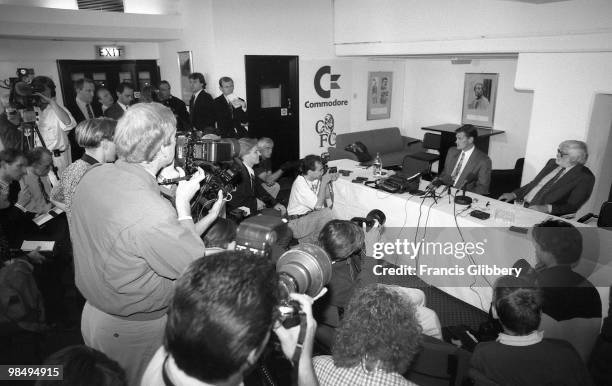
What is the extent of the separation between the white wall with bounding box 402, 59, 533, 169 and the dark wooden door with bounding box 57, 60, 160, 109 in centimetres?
512

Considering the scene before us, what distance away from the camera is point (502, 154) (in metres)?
7.34

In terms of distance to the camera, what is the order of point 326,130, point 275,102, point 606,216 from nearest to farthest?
point 606,216 < point 275,102 < point 326,130

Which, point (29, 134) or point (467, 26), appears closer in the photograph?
point (29, 134)

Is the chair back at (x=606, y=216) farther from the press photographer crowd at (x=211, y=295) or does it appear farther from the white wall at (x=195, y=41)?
the white wall at (x=195, y=41)

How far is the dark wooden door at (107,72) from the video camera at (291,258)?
19.2 ft

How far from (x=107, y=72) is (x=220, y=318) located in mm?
7441

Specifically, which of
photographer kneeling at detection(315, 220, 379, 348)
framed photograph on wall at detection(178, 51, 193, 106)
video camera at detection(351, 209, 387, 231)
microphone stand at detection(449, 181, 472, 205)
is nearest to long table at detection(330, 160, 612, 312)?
microphone stand at detection(449, 181, 472, 205)

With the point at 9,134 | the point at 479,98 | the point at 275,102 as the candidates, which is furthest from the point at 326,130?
the point at 9,134

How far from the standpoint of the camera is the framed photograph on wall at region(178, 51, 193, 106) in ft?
20.8

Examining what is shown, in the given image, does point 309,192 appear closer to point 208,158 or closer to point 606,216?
point 208,158

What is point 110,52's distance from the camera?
688 centimetres

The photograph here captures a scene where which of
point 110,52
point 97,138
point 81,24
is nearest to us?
point 97,138

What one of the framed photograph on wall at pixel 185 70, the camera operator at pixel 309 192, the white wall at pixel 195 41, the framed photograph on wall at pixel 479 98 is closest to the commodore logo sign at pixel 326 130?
the white wall at pixel 195 41

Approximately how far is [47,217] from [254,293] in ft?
10.1
